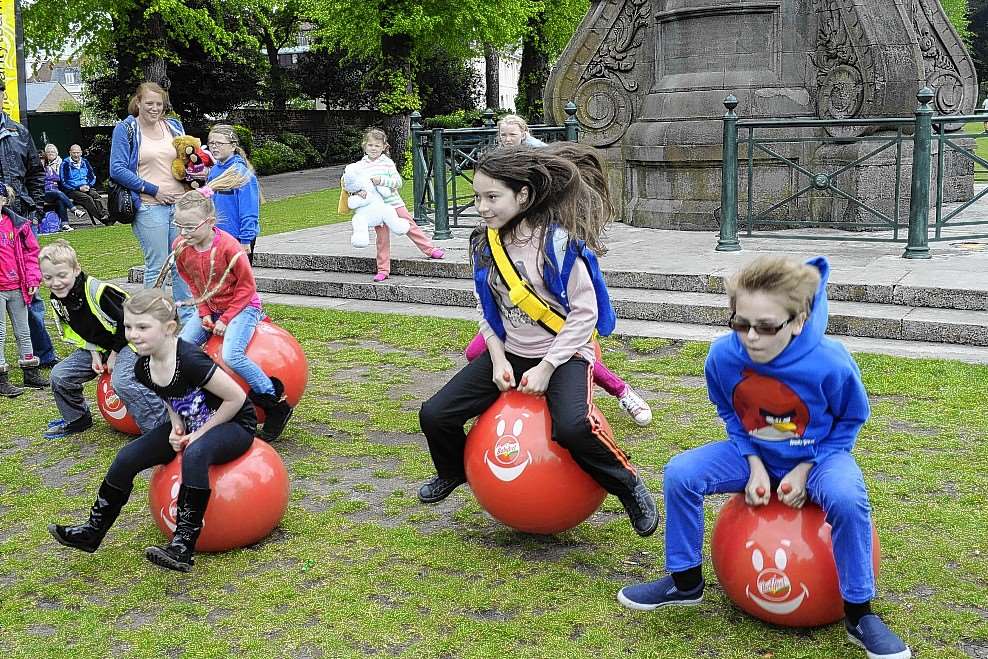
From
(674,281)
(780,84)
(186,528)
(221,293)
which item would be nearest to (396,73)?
(780,84)

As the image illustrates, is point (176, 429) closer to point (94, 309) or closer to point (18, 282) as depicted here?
point (94, 309)

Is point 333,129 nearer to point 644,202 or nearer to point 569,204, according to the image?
point 644,202

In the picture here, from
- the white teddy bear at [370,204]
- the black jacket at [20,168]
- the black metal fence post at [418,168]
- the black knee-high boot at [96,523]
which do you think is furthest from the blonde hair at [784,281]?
the black metal fence post at [418,168]

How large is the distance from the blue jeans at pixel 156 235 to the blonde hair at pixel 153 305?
13.8 feet

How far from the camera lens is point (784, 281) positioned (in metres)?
3.83

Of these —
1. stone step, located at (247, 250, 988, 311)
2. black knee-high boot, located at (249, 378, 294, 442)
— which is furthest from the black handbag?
stone step, located at (247, 250, 988, 311)

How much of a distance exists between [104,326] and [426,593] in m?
3.10

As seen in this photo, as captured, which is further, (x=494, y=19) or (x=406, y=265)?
(x=494, y=19)

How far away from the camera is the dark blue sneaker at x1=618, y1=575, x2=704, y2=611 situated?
173 inches

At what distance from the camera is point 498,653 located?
4.17 meters

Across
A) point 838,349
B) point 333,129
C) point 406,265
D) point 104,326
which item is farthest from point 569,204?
point 333,129

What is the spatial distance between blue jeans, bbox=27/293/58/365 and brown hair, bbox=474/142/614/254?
5452mm

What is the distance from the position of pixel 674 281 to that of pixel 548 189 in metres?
5.76

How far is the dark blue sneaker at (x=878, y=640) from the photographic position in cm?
388
